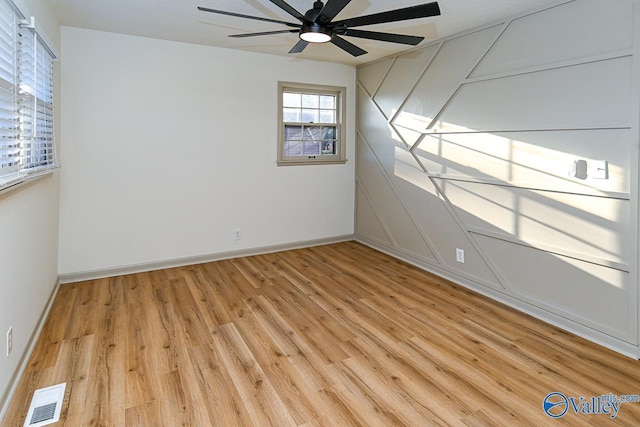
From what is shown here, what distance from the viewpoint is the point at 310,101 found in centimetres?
506

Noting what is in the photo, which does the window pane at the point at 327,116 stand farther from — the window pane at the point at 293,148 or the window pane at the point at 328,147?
the window pane at the point at 293,148

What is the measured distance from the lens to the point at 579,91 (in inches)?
104

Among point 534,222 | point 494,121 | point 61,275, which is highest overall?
point 494,121

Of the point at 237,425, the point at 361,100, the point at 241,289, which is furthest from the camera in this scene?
the point at 361,100

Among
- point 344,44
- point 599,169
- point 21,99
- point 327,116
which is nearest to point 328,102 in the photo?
point 327,116

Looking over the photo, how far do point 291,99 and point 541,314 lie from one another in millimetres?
3731

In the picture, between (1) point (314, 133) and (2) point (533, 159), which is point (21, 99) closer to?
(1) point (314, 133)

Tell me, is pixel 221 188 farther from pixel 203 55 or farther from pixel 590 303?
pixel 590 303

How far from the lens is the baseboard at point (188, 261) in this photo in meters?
3.83

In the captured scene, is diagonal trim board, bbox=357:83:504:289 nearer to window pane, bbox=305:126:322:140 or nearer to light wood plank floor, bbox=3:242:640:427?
light wood plank floor, bbox=3:242:640:427

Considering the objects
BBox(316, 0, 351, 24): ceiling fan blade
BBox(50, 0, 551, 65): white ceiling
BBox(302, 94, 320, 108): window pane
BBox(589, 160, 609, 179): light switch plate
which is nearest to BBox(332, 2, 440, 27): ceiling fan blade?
BBox(316, 0, 351, 24): ceiling fan blade

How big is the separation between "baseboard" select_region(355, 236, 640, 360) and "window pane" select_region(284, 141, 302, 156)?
198 cm

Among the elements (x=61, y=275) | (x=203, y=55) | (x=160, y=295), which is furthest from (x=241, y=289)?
(x=203, y=55)

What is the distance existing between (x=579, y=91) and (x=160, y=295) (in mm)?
3842
